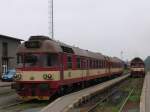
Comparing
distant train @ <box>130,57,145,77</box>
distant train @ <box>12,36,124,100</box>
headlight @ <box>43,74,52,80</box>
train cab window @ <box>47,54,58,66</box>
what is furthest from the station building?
headlight @ <box>43,74,52,80</box>

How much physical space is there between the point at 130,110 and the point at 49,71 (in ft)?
16.2

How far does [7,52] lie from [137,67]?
18351mm

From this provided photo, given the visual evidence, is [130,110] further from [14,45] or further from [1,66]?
[14,45]

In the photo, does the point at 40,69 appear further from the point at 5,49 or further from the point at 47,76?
the point at 5,49

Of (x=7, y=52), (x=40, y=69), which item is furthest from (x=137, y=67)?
(x=40, y=69)

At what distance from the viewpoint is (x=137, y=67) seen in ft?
208

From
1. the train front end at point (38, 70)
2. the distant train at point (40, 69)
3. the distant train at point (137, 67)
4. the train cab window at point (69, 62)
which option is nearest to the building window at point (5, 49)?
the distant train at point (137, 67)

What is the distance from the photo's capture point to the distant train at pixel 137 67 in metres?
63.2

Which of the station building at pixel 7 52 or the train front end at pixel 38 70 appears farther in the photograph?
the station building at pixel 7 52

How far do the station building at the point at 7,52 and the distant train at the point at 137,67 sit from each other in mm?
16204

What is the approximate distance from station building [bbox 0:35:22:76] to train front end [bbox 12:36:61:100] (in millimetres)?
38507

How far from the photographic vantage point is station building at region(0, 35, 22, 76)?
208 feet

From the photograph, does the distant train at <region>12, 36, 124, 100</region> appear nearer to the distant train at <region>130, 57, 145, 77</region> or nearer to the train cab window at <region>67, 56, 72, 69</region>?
the train cab window at <region>67, 56, 72, 69</region>

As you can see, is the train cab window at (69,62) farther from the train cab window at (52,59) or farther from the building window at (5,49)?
the building window at (5,49)
